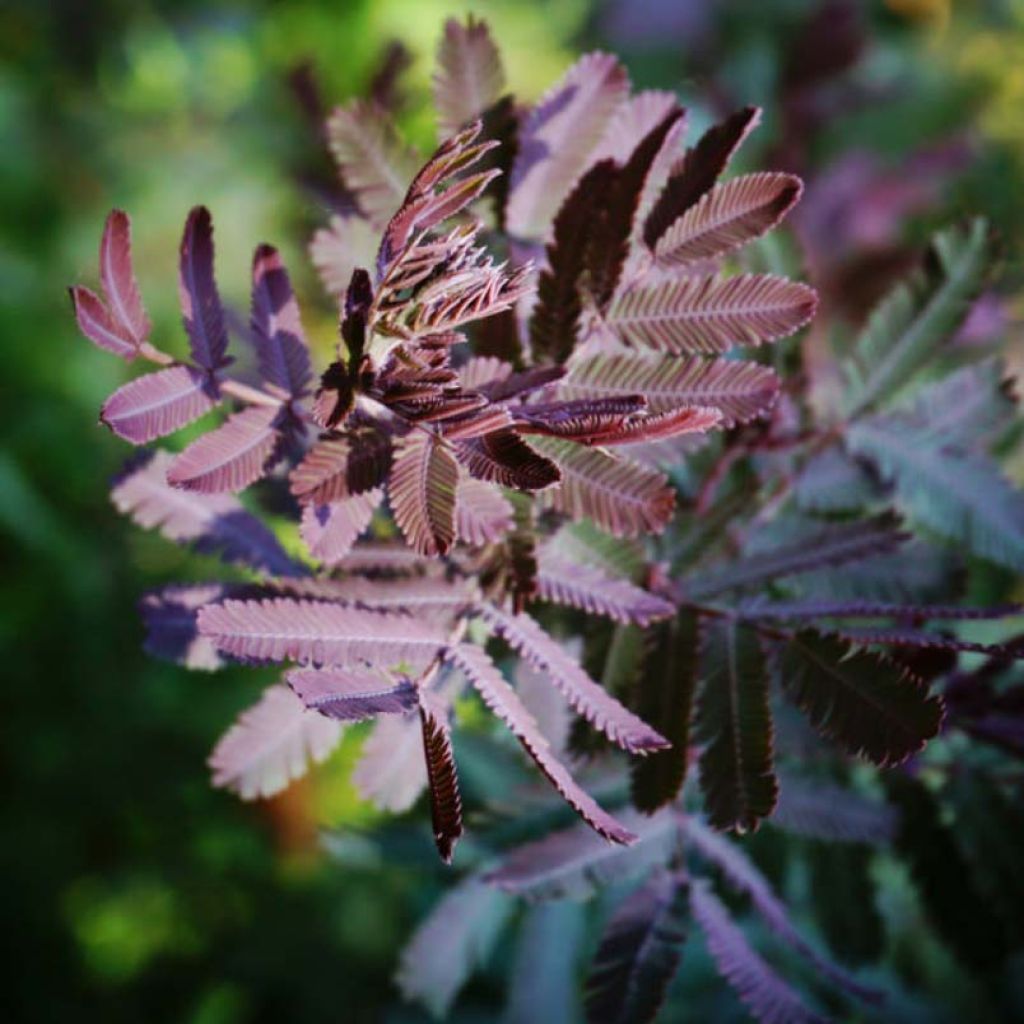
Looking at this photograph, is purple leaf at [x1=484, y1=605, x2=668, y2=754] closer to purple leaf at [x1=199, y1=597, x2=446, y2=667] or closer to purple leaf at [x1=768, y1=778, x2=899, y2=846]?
purple leaf at [x1=199, y1=597, x2=446, y2=667]

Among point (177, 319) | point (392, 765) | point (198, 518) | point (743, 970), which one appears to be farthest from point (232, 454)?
point (177, 319)

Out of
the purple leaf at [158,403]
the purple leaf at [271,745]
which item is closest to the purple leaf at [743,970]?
the purple leaf at [271,745]

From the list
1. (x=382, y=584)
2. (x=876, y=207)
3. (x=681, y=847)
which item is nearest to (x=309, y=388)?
(x=382, y=584)

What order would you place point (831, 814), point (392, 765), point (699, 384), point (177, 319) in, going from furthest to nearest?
point (177, 319) < point (831, 814) < point (392, 765) < point (699, 384)

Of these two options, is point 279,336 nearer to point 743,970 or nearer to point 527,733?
point 527,733

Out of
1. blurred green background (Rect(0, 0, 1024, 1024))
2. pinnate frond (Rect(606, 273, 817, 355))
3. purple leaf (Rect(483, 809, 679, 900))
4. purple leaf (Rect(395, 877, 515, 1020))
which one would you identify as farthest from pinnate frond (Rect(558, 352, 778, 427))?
blurred green background (Rect(0, 0, 1024, 1024))

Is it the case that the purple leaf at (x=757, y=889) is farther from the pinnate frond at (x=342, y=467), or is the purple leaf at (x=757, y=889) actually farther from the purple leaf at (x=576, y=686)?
the pinnate frond at (x=342, y=467)

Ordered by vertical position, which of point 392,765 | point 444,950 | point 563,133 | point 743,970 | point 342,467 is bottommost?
point 444,950
